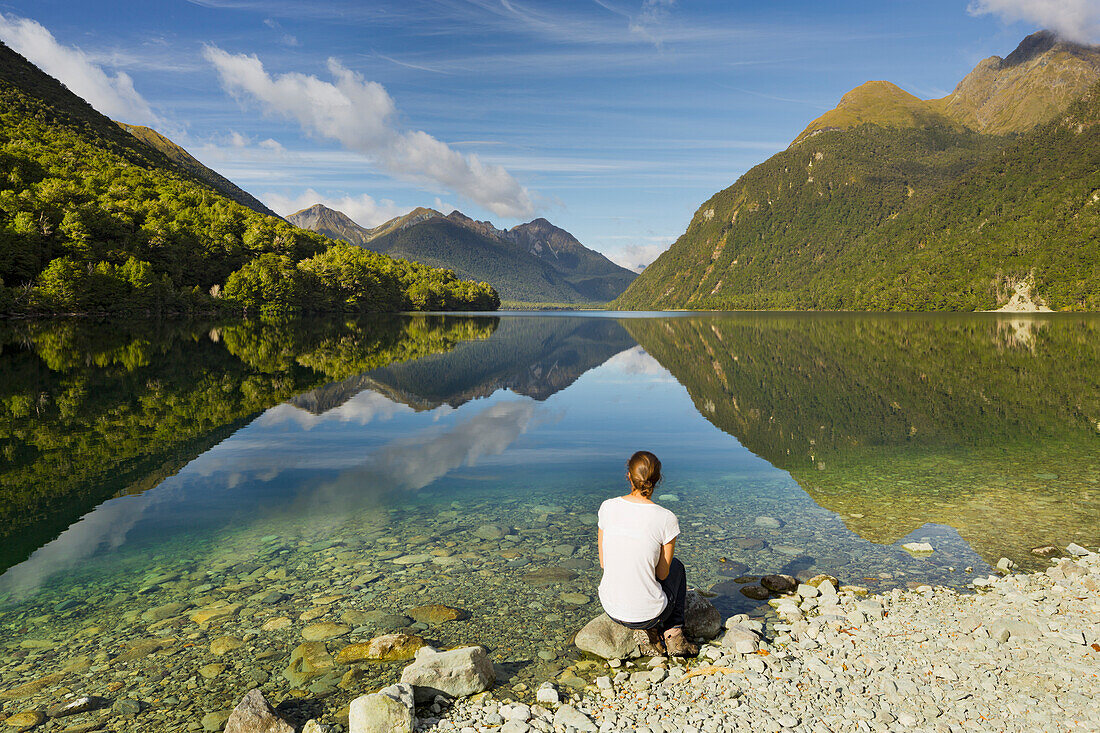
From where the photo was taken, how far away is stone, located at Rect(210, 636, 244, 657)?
787cm

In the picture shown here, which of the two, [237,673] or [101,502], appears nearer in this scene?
[237,673]

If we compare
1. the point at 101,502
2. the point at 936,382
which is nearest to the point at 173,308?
the point at 101,502

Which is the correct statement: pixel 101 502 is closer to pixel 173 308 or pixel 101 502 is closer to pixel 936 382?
pixel 936 382

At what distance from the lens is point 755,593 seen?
9.59 m

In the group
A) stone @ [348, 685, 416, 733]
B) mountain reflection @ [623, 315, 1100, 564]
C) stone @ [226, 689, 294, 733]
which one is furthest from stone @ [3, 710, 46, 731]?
mountain reflection @ [623, 315, 1100, 564]

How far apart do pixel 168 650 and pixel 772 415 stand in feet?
73.7

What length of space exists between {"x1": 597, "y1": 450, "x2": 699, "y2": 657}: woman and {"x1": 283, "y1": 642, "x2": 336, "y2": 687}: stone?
3.81 meters

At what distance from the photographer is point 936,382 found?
32.8 metres

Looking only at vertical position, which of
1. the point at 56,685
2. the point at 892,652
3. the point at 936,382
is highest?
the point at 936,382

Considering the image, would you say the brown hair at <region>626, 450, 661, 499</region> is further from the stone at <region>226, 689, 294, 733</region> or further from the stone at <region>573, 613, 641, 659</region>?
the stone at <region>226, 689, 294, 733</region>

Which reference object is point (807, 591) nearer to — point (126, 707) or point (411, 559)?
point (411, 559)

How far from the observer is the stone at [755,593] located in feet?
31.2

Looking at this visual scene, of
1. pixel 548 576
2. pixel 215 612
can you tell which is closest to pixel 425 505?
A: pixel 548 576

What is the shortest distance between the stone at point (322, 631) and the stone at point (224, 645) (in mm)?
854
